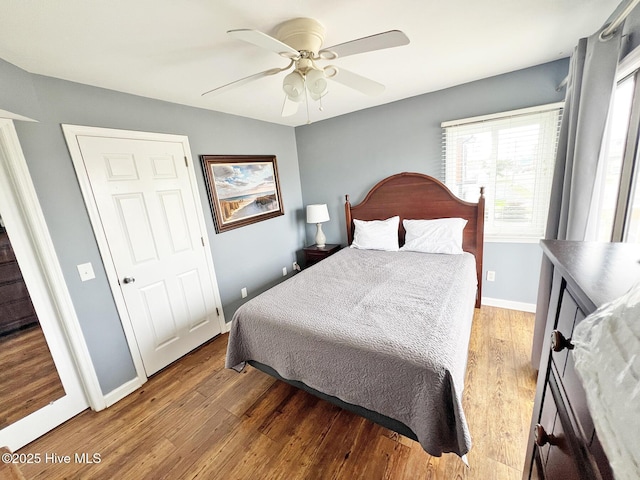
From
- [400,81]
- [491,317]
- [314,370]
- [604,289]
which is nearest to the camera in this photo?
[604,289]

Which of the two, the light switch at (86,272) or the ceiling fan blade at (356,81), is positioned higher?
the ceiling fan blade at (356,81)

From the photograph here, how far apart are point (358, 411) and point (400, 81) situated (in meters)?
2.64

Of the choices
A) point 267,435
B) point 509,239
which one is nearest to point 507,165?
point 509,239

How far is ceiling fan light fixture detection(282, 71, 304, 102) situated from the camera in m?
1.42

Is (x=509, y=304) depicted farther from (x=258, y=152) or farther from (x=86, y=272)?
(x=86, y=272)

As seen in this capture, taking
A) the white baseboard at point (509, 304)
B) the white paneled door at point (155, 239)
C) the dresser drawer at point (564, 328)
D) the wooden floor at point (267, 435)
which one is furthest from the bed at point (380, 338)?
the white paneled door at point (155, 239)

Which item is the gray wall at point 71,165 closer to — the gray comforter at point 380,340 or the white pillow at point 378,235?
the gray comforter at point 380,340

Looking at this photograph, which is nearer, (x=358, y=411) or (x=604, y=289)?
(x=604, y=289)

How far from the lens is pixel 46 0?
1078 mm

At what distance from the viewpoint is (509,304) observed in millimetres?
2771

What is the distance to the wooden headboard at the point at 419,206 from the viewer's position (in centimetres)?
272

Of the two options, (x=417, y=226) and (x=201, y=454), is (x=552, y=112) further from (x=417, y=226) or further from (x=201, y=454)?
(x=201, y=454)

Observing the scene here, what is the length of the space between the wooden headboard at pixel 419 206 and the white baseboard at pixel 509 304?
163 millimetres

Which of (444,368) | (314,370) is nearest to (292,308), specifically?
(314,370)
